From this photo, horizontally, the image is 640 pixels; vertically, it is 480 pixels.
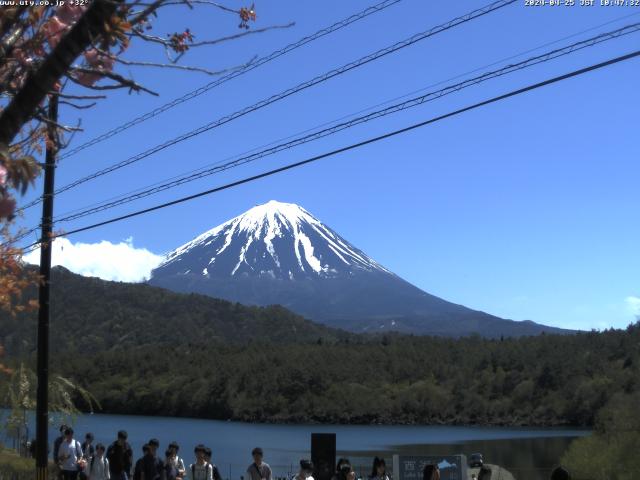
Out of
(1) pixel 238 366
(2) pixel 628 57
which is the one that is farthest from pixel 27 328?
(2) pixel 628 57

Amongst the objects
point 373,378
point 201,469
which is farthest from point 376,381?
point 201,469

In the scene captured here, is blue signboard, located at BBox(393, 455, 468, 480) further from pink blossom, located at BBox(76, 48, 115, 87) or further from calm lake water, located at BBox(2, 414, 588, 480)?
calm lake water, located at BBox(2, 414, 588, 480)

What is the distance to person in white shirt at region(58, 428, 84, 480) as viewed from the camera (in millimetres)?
14164

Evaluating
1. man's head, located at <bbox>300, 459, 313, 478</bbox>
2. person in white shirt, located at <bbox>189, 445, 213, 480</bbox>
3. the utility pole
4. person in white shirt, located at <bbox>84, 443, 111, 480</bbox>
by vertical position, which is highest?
the utility pole

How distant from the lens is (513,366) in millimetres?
109000

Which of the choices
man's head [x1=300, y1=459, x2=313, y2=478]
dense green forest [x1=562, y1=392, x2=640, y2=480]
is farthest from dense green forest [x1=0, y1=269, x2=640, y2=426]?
man's head [x1=300, y1=459, x2=313, y2=478]

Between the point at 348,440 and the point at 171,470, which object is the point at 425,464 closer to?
the point at 171,470

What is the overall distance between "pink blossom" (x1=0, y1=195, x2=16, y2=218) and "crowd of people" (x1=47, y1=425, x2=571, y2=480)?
256 inches

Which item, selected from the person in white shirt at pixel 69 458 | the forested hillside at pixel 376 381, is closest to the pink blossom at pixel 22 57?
the person in white shirt at pixel 69 458

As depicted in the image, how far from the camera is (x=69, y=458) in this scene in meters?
14.2

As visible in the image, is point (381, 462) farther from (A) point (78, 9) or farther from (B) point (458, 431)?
(B) point (458, 431)

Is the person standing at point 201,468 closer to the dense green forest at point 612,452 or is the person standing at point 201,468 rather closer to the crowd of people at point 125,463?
the crowd of people at point 125,463

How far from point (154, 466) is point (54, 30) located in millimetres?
9655

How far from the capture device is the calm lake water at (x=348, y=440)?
185 feet
